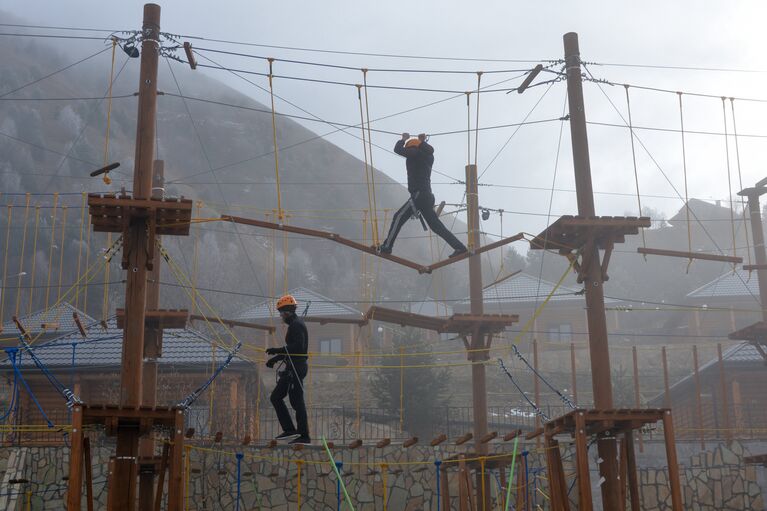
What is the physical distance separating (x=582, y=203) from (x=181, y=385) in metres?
14.3

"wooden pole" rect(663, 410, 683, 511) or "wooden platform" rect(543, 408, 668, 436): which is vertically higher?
"wooden platform" rect(543, 408, 668, 436)

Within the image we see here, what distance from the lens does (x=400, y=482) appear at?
21375mm

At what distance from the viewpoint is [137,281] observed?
12.0 meters

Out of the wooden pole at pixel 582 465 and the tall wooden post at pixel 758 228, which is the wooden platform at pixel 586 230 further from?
the tall wooden post at pixel 758 228

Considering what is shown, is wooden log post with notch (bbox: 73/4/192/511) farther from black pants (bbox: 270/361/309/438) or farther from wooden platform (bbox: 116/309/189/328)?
wooden platform (bbox: 116/309/189/328)

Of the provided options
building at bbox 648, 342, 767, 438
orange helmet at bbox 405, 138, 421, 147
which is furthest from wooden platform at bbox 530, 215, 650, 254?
building at bbox 648, 342, 767, 438

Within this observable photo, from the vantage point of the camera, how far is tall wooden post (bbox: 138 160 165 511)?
13.9 m

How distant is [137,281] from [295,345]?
225 centimetres

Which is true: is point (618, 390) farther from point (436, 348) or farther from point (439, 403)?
point (436, 348)

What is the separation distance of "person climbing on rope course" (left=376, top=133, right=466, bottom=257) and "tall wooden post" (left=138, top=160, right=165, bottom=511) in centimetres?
370

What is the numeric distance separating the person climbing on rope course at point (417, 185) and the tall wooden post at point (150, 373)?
12.1ft

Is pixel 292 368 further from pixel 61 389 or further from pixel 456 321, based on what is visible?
pixel 456 321

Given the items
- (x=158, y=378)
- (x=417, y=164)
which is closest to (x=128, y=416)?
(x=417, y=164)

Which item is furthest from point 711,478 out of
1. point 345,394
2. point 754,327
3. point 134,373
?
point 345,394
